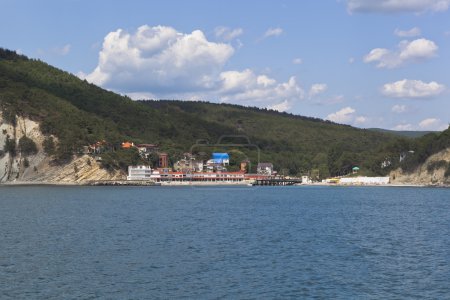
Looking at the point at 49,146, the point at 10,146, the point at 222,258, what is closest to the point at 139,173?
the point at 49,146

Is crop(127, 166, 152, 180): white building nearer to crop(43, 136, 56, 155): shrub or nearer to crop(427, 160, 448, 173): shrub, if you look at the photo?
crop(43, 136, 56, 155): shrub

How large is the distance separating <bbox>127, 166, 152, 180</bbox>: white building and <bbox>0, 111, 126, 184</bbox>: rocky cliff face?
56.1 feet

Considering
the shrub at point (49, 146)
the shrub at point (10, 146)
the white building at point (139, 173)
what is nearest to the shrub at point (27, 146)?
the shrub at point (10, 146)

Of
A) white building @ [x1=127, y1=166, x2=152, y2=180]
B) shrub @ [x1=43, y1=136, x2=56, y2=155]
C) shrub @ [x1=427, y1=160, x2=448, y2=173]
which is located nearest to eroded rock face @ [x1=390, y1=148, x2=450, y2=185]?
shrub @ [x1=427, y1=160, x2=448, y2=173]

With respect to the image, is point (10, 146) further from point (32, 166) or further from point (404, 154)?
point (404, 154)

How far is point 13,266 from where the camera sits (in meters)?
34.8

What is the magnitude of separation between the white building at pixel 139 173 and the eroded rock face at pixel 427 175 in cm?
7595

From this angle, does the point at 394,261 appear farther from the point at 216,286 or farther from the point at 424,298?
the point at 216,286

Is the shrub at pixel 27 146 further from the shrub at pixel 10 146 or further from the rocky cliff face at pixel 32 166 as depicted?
the shrub at pixel 10 146

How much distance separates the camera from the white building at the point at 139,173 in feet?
619

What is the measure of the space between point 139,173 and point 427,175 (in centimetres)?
8470

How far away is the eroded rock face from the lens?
17325 centimetres

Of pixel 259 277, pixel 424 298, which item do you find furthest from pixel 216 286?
pixel 424 298

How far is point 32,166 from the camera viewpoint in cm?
17075
